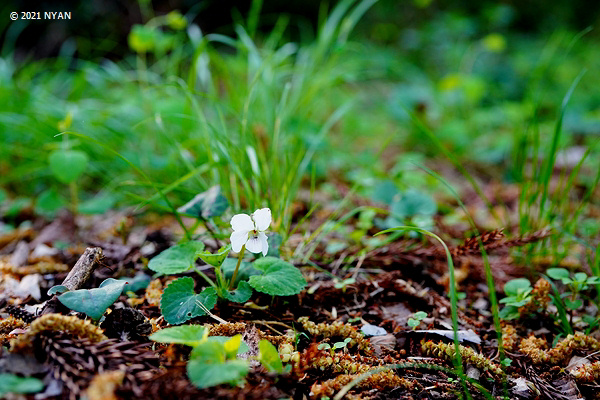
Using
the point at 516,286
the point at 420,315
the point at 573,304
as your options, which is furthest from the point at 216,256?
the point at 573,304

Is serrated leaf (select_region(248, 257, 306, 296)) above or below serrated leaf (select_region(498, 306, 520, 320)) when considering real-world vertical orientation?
above

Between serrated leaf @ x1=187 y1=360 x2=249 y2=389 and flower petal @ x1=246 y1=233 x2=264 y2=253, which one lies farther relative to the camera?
flower petal @ x1=246 y1=233 x2=264 y2=253

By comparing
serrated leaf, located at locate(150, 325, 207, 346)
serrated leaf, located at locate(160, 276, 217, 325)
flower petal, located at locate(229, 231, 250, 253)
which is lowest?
serrated leaf, located at locate(160, 276, 217, 325)

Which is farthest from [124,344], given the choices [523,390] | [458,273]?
[458,273]

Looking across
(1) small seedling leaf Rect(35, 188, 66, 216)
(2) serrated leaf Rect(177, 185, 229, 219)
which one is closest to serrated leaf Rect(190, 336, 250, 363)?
(2) serrated leaf Rect(177, 185, 229, 219)

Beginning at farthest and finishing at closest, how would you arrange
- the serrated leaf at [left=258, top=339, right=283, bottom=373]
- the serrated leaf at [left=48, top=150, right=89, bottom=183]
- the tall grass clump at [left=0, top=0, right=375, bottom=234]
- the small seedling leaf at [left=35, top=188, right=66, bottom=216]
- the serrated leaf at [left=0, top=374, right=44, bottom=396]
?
the small seedling leaf at [left=35, top=188, right=66, bottom=216], the tall grass clump at [left=0, top=0, right=375, bottom=234], the serrated leaf at [left=48, top=150, right=89, bottom=183], the serrated leaf at [left=258, top=339, right=283, bottom=373], the serrated leaf at [left=0, top=374, right=44, bottom=396]

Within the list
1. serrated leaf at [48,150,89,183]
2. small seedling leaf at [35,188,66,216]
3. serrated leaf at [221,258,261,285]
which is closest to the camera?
serrated leaf at [221,258,261,285]

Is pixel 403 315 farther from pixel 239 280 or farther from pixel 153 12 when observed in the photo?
pixel 153 12

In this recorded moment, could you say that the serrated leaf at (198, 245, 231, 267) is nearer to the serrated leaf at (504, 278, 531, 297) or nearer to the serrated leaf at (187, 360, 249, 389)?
the serrated leaf at (187, 360, 249, 389)
